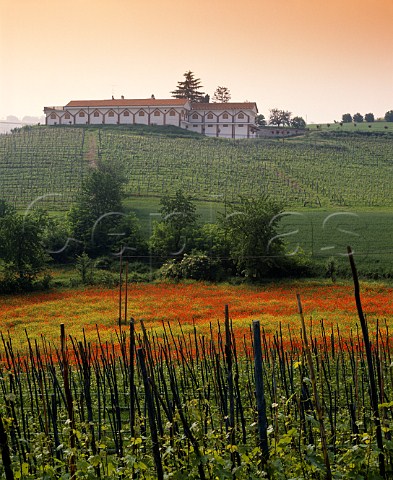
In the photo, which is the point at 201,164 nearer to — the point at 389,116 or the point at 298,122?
the point at 298,122

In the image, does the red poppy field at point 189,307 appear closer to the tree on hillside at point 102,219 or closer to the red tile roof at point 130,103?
the tree on hillside at point 102,219

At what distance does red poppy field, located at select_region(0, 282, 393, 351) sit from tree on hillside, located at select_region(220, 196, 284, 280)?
1.52 m

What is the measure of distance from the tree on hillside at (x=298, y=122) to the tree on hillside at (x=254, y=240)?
2980 inches

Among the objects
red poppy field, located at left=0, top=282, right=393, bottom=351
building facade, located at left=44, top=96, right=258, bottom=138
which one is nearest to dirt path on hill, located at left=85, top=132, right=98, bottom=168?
building facade, located at left=44, top=96, right=258, bottom=138

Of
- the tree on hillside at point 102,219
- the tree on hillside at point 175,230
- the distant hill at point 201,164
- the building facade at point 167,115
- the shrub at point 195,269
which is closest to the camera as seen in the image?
the shrub at point 195,269

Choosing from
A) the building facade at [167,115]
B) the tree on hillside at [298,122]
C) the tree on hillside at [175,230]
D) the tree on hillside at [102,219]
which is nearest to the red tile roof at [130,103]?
the building facade at [167,115]

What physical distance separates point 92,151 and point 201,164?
1246cm

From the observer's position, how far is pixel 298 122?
10969 cm

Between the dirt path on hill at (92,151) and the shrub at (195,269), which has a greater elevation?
the dirt path on hill at (92,151)

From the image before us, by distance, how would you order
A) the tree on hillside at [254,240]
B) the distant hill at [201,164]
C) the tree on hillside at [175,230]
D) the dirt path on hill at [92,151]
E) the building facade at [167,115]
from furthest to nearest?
1. the building facade at [167,115]
2. the dirt path on hill at [92,151]
3. the distant hill at [201,164]
4. the tree on hillside at [175,230]
5. the tree on hillside at [254,240]

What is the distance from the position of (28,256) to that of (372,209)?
27.1 metres

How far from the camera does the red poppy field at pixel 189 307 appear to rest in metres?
21.8

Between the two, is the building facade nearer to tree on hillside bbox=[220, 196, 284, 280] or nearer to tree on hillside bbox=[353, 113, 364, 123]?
tree on hillside bbox=[353, 113, 364, 123]

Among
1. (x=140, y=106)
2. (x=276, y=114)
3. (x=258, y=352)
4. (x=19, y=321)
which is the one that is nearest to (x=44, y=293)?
(x=19, y=321)
